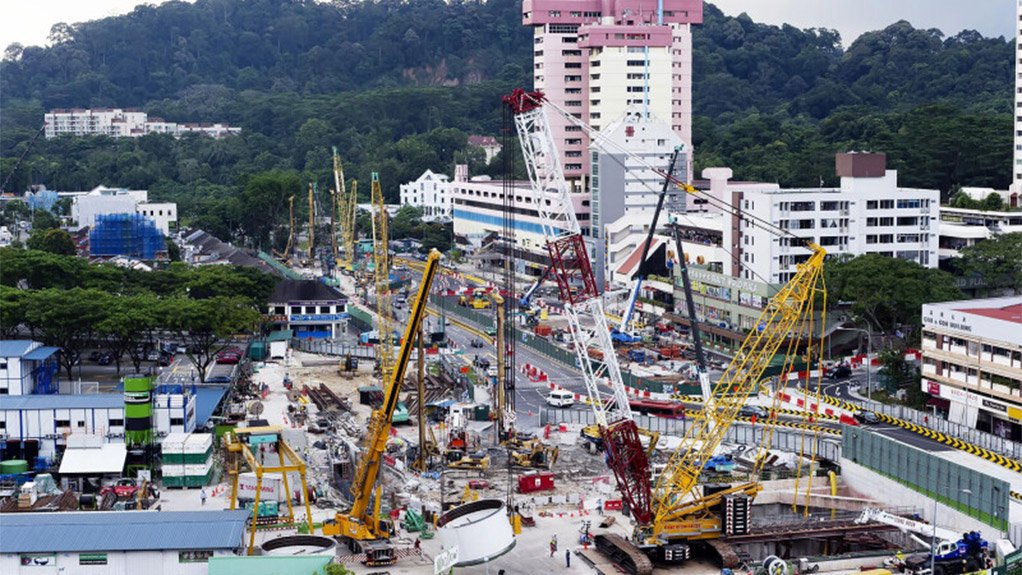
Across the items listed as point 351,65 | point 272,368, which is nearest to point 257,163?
point 351,65

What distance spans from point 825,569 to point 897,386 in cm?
1725

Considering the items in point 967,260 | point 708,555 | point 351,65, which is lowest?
point 708,555

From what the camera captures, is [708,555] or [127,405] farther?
[127,405]

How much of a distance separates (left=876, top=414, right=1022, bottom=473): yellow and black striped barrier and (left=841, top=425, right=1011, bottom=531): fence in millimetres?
4210

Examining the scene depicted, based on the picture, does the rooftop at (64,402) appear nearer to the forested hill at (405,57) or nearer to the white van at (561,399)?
the white van at (561,399)

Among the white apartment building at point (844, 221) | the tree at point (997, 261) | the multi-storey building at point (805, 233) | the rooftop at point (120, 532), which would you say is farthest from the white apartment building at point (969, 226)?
the rooftop at point (120, 532)

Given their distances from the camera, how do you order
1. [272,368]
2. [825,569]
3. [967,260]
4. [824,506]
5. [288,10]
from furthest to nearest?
[288,10] < [967,260] < [272,368] < [824,506] < [825,569]

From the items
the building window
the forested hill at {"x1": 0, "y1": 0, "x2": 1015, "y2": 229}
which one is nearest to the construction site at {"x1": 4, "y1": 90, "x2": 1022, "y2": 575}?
the building window

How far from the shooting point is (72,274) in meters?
59.6

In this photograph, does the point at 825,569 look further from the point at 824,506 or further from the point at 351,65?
the point at 351,65

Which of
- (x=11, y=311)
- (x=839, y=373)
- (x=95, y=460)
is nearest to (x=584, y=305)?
(x=95, y=460)

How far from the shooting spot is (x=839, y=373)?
49156mm

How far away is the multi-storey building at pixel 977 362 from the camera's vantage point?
131ft

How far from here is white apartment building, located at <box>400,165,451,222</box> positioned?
102 m
